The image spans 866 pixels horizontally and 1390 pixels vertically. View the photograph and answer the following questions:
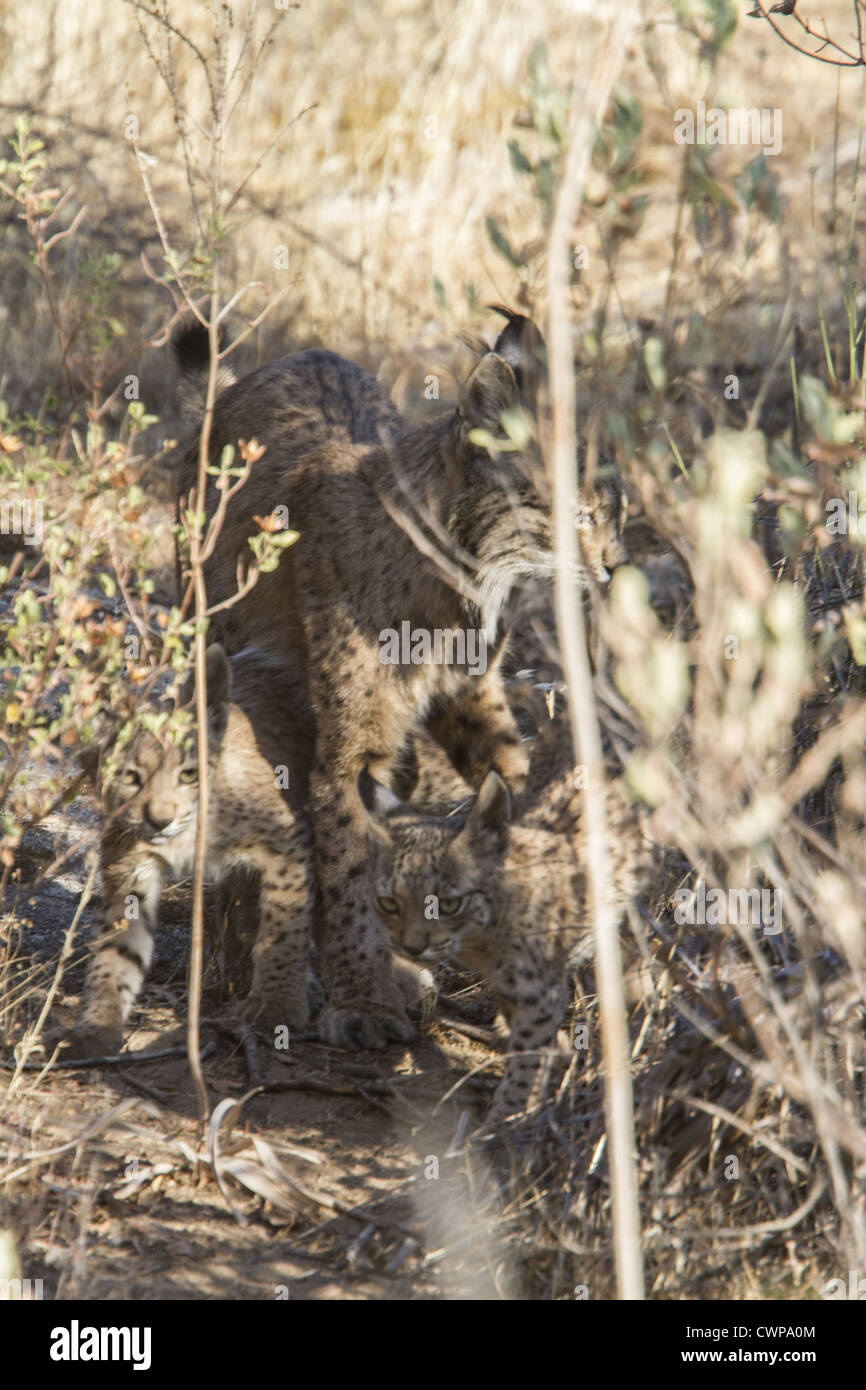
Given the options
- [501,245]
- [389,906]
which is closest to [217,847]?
[389,906]

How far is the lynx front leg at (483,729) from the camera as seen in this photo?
5.48 meters

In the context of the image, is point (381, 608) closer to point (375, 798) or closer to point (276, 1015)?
point (375, 798)

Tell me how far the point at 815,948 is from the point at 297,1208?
1575mm

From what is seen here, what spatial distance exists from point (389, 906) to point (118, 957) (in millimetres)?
1076

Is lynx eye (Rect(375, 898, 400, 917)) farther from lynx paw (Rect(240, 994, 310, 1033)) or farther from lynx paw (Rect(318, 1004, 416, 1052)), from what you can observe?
lynx paw (Rect(240, 994, 310, 1033))

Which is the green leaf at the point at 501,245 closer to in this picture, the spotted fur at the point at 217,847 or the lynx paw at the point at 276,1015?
the spotted fur at the point at 217,847

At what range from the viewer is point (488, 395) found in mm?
4797

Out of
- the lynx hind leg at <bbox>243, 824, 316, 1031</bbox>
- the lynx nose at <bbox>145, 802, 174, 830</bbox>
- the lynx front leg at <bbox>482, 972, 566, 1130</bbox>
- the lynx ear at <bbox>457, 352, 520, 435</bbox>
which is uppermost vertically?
the lynx ear at <bbox>457, 352, 520, 435</bbox>

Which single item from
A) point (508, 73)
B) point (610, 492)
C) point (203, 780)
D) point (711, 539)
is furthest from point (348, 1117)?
point (508, 73)

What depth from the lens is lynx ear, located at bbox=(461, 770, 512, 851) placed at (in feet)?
14.3

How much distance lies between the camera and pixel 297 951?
5172 millimetres

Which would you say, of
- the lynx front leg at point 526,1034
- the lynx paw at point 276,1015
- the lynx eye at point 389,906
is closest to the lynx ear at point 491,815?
the lynx eye at point 389,906

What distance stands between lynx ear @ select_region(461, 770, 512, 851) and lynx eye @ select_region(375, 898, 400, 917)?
0.29 meters

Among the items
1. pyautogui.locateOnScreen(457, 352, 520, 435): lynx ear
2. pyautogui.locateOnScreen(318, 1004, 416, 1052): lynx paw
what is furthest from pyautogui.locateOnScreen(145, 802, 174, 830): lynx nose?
pyautogui.locateOnScreen(457, 352, 520, 435): lynx ear
